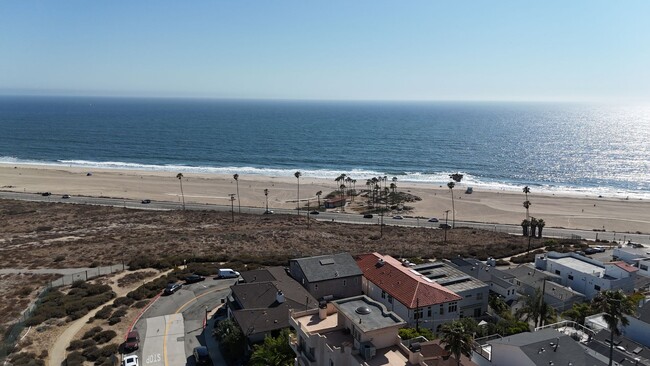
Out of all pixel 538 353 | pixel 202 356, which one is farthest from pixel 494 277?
pixel 202 356

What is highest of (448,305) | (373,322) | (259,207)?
(373,322)

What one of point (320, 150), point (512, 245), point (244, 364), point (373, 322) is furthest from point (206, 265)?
point (320, 150)

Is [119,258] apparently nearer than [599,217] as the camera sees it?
Yes

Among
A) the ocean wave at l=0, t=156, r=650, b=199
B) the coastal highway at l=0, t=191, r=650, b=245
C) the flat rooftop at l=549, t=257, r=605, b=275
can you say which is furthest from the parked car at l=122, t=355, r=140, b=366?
the ocean wave at l=0, t=156, r=650, b=199

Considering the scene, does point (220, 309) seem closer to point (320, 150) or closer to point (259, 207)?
point (259, 207)

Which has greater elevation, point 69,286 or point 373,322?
point 373,322

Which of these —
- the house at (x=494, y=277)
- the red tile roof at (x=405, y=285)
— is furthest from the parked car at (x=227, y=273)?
the house at (x=494, y=277)
